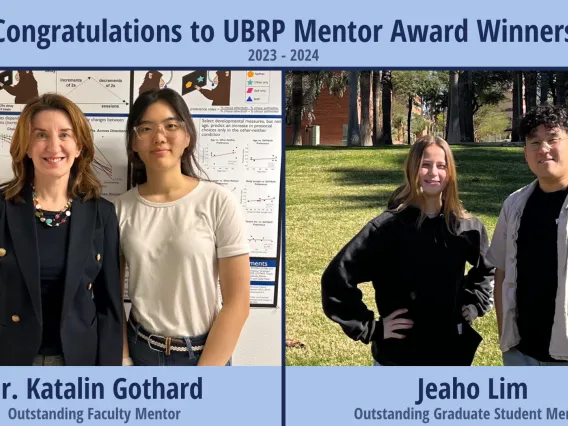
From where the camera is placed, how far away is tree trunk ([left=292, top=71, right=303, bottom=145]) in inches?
168

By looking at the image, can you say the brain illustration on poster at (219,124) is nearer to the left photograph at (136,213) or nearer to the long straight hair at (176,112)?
the left photograph at (136,213)

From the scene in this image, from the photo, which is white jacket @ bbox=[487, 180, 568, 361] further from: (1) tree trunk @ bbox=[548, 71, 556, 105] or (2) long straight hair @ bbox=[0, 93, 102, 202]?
(2) long straight hair @ bbox=[0, 93, 102, 202]

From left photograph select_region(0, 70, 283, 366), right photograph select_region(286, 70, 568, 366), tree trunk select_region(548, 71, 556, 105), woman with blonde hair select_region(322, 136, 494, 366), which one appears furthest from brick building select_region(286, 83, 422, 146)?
woman with blonde hair select_region(322, 136, 494, 366)

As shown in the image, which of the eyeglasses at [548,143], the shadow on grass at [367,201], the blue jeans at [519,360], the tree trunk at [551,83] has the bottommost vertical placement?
the blue jeans at [519,360]

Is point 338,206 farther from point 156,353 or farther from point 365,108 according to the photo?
point 156,353

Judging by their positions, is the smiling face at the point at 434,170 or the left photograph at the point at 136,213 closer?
the left photograph at the point at 136,213

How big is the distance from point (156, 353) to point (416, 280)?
1470 millimetres

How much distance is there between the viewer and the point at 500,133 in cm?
452

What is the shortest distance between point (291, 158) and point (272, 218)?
0.47m

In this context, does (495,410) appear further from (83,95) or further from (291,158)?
(83,95)

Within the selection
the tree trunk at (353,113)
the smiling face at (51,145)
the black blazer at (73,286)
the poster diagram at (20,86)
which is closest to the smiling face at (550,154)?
the tree trunk at (353,113)

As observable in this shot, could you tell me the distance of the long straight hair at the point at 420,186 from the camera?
350 cm

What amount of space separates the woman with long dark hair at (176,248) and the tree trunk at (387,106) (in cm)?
135

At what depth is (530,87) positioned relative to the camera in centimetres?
409
